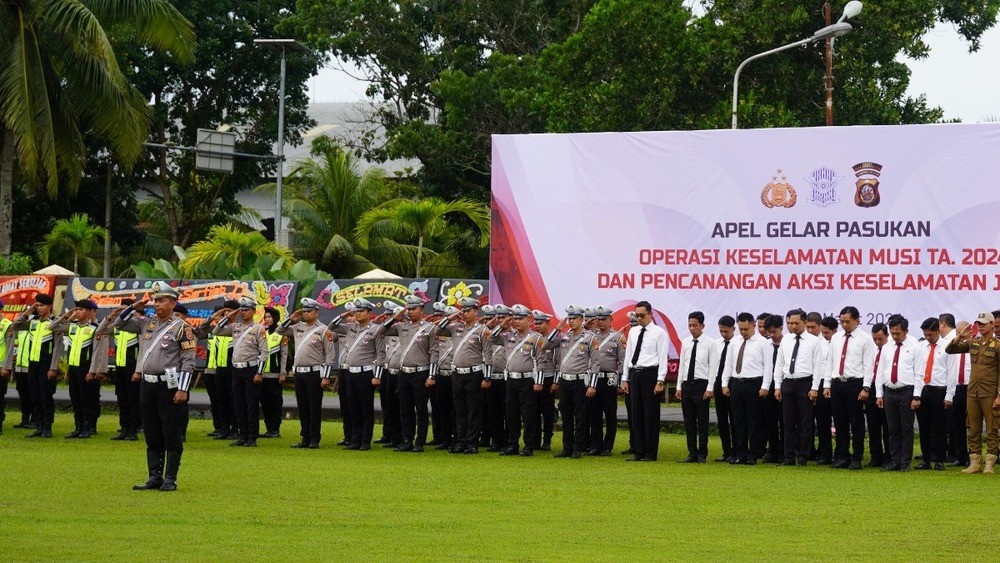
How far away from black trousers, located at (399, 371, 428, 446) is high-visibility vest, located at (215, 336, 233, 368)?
8.66ft

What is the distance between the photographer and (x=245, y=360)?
58.2 ft

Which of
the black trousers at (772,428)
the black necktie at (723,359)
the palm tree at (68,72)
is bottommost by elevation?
the black trousers at (772,428)

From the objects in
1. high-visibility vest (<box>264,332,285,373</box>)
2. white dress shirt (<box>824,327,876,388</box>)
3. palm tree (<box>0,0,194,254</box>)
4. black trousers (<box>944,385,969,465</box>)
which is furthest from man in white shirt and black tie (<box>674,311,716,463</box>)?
palm tree (<box>0,0,194,254</box>)

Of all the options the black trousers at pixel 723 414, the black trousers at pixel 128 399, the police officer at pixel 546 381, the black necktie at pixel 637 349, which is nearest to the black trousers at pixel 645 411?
the black necktie at pixel 637 349

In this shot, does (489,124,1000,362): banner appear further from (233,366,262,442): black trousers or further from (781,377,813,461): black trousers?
(233,366,262,442): black trousers

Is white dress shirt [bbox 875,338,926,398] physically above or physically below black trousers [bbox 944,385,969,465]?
above

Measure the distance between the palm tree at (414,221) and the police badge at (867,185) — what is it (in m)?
15.7

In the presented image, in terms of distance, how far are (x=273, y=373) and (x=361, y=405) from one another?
1802 mm

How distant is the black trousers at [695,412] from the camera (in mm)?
15836

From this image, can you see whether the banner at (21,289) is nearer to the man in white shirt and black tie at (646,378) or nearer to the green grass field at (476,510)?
the green grass field at (476,510)

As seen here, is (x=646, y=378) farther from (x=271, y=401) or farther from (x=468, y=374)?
(x=271, y=401)

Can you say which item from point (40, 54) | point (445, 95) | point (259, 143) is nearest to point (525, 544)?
point (40, 54)

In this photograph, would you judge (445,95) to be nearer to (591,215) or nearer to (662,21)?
(662,21)

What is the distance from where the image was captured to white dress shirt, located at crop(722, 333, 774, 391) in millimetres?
15742
